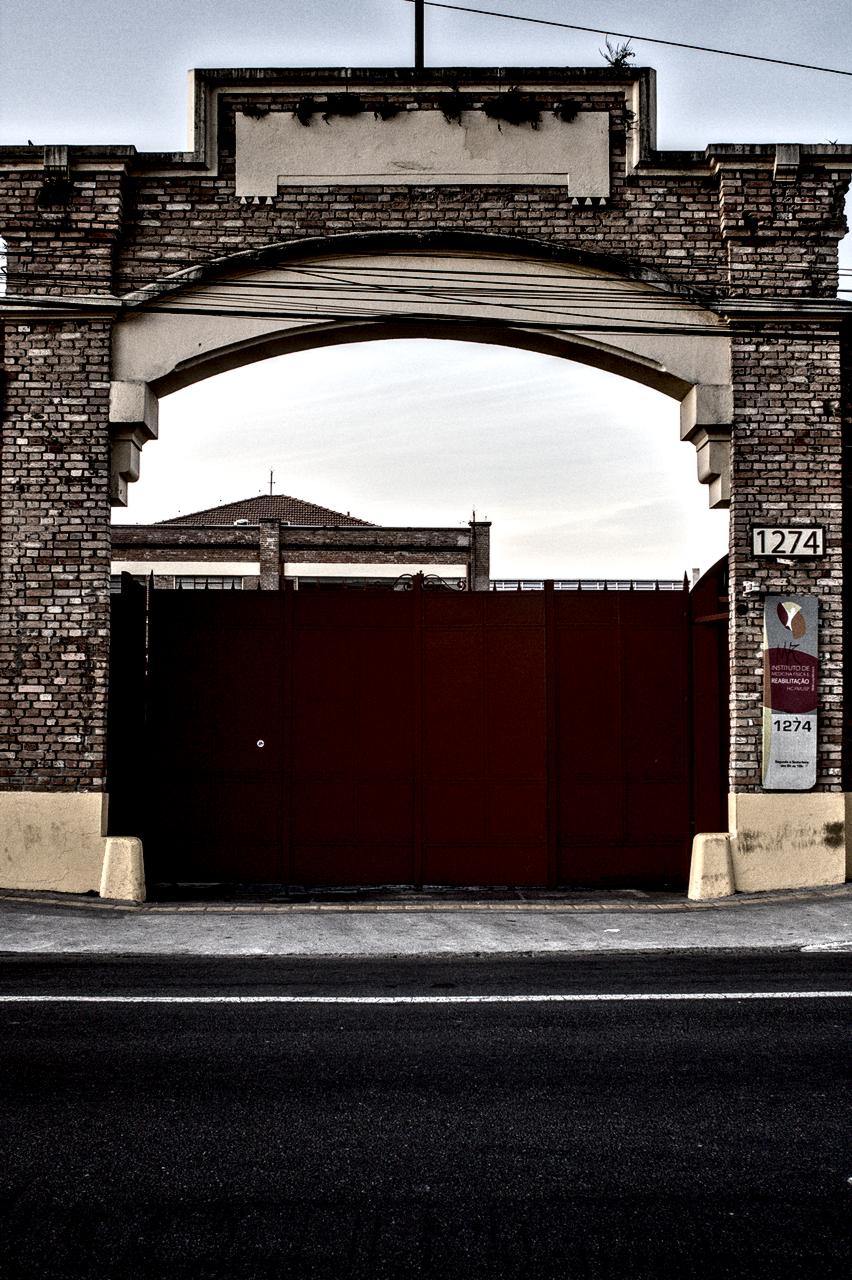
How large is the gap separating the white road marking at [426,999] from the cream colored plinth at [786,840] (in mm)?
3612

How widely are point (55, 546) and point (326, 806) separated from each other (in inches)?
135

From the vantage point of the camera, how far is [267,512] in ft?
146

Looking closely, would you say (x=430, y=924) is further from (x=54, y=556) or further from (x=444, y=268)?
(x=444, y=268)

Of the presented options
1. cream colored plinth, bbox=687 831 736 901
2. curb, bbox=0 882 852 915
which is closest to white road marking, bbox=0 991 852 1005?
curb, bbox=0 882 852 915

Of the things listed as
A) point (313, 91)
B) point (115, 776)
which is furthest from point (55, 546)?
point (313, 91)

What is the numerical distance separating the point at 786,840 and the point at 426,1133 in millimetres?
6744

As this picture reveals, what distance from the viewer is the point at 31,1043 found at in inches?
218

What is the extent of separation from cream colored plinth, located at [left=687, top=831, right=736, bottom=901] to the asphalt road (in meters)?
3.15

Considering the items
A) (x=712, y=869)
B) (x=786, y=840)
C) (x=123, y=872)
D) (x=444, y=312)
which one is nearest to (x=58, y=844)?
(x=123, y=872)

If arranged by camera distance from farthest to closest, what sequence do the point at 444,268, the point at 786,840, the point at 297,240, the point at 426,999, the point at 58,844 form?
the point at 444,268, the point at 297,240, the point at 786,840, the point at 58,844, the point at 426,999

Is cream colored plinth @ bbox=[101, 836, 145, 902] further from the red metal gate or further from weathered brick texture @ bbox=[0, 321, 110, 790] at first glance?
the red metal gate

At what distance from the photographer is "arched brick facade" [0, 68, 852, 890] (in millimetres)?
10242

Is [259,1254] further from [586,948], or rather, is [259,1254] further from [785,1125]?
[586,948]

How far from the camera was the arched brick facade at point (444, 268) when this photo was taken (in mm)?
10242
